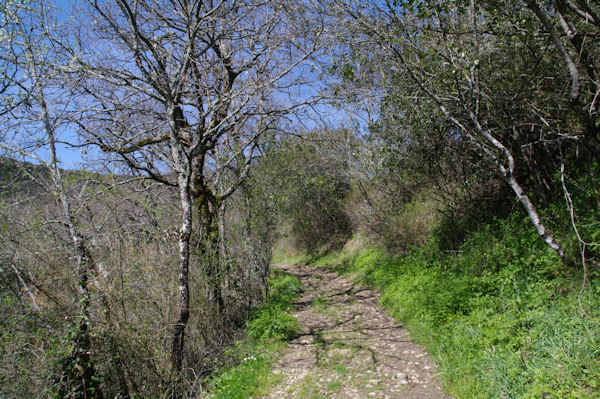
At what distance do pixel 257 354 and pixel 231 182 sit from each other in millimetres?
4316

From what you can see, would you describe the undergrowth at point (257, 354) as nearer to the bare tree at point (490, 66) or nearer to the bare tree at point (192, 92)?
the bare tree at point (192, 92)

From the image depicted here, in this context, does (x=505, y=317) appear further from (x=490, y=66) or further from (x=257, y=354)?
(x=490, y=66)

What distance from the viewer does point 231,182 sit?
8.50 meters

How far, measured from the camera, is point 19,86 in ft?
Result: 15.2

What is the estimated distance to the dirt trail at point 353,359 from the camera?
4.29m

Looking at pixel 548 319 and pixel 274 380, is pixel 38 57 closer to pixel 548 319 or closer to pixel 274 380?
pixel 274 380

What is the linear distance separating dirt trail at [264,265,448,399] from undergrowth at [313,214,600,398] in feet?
0.91

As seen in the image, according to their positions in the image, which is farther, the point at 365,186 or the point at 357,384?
the point at 365,186

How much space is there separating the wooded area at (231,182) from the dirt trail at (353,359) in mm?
608

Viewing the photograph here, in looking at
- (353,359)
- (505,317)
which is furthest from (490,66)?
(353,359)

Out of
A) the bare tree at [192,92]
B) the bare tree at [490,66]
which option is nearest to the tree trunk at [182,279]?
the bare tree at [192,92]

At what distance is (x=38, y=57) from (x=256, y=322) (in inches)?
224

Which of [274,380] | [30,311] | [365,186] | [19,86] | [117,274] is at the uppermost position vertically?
[19,86]

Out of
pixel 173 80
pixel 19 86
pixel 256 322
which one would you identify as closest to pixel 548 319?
pixel 256 322
